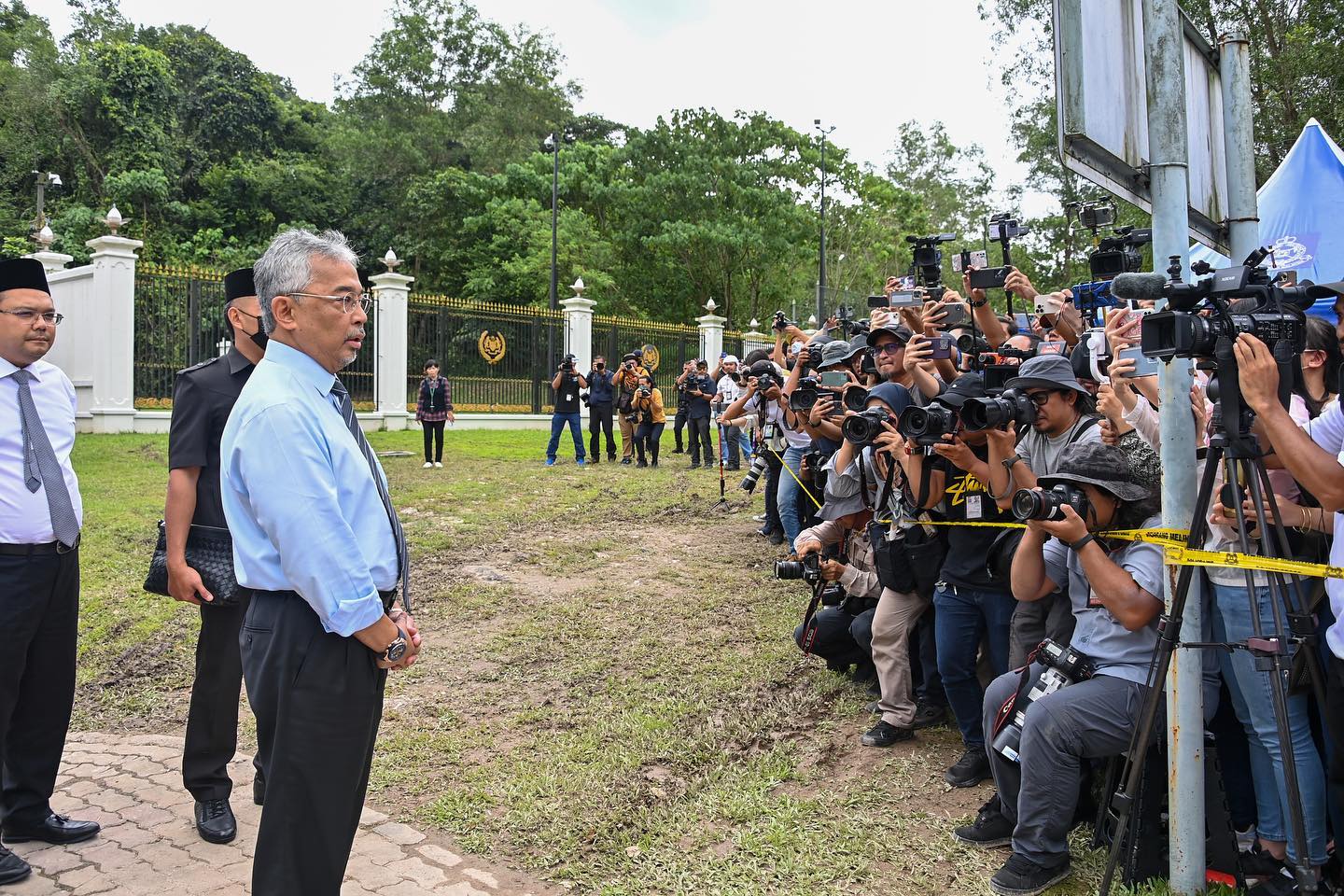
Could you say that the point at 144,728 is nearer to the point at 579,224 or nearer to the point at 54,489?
the point at 54,489

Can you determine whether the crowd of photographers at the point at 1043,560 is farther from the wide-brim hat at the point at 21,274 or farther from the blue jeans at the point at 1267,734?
the wide-brim hat at the point at 21,274

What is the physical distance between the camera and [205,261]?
91.0ft

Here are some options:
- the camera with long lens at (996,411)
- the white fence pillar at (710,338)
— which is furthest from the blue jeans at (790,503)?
the white fence pillar at (710,338)

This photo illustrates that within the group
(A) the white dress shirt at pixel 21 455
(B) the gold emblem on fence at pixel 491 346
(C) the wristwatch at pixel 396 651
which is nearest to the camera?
(C) the wristwatch at pixel 396 651

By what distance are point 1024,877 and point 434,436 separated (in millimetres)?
11743

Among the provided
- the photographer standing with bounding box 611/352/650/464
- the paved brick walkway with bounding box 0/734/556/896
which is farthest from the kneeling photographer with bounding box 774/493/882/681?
the photographer standing with bounding box 611/352/650/464

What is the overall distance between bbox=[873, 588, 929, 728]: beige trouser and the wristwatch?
2.69m

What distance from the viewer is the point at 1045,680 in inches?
133

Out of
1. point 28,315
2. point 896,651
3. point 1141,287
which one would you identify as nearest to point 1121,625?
point 1141,287

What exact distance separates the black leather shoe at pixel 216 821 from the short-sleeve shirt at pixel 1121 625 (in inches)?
128

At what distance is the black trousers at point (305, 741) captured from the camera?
2361 mm

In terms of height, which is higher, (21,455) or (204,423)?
(204,423)

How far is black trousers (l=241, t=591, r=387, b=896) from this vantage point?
2.36m

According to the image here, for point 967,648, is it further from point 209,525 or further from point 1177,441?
point 209,525
